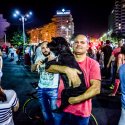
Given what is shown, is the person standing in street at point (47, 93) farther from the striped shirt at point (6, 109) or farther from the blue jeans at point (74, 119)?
the striped shirt at point (6, 109)

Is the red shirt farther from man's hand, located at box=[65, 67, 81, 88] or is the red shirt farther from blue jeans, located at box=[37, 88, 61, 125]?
blue jeans, located at box=[37, 88, 61, 125]

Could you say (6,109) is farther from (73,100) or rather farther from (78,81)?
(78,81)

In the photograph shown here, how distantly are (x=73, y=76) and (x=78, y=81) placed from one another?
0.09m

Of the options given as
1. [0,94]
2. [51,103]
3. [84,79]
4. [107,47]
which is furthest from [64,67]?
[107,47]

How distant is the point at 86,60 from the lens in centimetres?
367

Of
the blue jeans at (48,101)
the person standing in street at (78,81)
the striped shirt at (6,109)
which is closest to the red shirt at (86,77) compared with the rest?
the person standing in street at (78,81)

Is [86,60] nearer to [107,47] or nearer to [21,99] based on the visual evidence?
[21,99]

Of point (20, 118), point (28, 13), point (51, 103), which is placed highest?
point (28, 13)

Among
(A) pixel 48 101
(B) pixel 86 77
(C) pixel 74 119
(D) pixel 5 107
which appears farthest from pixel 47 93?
(D) pixel 5 107

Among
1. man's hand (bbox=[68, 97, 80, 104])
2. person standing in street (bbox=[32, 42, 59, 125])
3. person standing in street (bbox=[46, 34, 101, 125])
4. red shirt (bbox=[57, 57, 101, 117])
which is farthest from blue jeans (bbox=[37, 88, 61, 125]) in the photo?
man's hand (bbox=[68, 97, 80, 104])

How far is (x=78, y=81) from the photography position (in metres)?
3.41

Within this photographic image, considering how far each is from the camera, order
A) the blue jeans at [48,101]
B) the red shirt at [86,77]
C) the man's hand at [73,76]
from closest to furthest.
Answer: the man's hand at [73,76], the red shirt at [86,77], the blue jeans at [48,101]

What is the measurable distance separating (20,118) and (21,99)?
230cm

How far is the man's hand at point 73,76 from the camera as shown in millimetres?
3346
